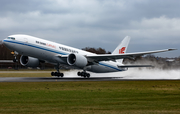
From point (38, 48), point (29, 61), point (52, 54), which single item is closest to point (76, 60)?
point (52, 54)

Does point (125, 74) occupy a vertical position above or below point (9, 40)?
below

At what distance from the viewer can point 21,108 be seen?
10.8 m

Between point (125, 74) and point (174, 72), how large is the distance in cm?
948

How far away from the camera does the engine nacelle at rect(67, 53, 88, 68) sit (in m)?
34.6

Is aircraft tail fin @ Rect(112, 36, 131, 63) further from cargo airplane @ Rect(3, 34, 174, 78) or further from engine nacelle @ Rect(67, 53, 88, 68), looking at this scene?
engine nacelle @ Rect(67, 53, 88, 68)

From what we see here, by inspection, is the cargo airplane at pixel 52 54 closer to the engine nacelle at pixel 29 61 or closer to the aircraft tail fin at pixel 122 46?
the engine nacelle at pixel 29 61

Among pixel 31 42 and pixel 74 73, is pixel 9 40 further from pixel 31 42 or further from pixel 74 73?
pixel 74 73

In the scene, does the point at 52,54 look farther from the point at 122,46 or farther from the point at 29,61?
the point at 122,46

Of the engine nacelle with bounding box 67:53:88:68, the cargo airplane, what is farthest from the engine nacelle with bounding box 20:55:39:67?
the engine nacelle with bounding box 67:53:88:68

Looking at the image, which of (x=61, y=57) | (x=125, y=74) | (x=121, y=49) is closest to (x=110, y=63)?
(x=121, y=49)

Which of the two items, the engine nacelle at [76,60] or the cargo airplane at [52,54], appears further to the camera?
the engine nacelle at [76,60]

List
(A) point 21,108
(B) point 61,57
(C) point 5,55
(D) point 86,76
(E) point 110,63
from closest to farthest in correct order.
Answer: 1. (A) point 21,108
2. (B) point 61,57
3. (D) point 86,76
4. (E) point 110,63
5. (C) point 5,55

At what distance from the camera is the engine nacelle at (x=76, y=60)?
34.6 meters

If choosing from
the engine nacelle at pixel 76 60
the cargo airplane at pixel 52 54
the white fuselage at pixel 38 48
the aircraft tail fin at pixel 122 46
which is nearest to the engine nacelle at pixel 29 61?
the cargo airplane at pixel 52 54
